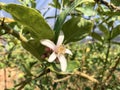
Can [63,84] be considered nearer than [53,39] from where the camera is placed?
No

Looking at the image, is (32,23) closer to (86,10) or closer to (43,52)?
(43,52)

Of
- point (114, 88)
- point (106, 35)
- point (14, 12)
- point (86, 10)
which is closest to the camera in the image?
point (14, 12)

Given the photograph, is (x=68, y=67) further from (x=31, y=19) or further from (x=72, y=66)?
(x=31, y=19)

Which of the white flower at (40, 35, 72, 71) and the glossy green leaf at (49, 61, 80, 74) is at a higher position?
the white flower at (40, 35, 72, 71)

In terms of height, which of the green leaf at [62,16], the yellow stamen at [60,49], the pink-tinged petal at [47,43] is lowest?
the yellow stamen at [60,49]

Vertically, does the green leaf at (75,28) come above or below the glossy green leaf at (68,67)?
above

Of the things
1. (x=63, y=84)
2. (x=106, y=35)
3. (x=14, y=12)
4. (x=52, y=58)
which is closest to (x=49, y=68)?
(x=52, y=58)
